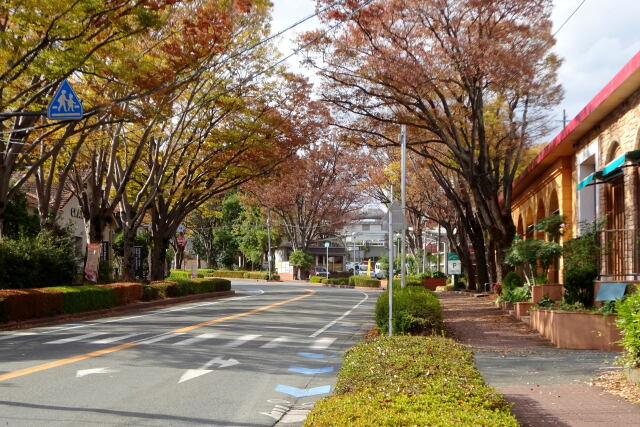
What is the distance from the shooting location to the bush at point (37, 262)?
22203 mm

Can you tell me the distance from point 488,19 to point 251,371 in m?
13.8

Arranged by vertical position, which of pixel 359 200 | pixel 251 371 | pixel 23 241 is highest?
pixel 359 200

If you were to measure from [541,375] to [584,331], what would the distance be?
3.45 meters

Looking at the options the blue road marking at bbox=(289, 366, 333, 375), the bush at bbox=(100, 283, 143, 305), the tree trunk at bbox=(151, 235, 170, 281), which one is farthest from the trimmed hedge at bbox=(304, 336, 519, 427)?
the tree trunk at bbox=(151, 235, 170, 281)

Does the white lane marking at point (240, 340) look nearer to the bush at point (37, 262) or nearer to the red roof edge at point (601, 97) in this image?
the red roof edge at point (601, 97)

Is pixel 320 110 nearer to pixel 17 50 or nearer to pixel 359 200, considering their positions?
pixel 17 50

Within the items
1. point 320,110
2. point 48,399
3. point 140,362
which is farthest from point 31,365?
point 320,110

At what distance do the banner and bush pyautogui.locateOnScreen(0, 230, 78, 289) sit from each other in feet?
1.80

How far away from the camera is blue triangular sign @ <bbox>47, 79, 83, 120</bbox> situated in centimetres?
1518

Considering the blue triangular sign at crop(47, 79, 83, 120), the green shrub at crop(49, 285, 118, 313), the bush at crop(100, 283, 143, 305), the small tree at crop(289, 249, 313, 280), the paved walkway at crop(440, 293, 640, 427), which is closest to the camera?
the paved walkway at crop(440, 293, 640, 427)

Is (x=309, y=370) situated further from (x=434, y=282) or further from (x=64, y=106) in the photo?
(x=434, y=282)

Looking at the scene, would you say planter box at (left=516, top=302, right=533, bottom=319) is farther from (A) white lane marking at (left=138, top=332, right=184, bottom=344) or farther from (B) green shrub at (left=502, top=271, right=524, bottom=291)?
(A) white lane marking at (left=138, top=332, right=184, bottom=344)

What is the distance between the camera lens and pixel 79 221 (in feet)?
143

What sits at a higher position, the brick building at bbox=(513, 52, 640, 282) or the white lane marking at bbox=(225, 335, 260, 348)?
the brick building at bbox=(513, 52, 640, 282)
